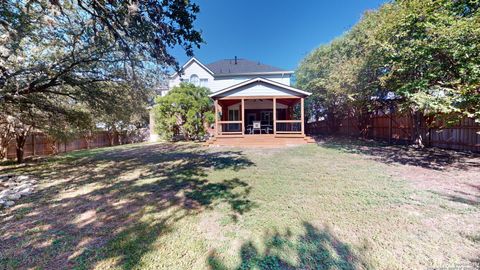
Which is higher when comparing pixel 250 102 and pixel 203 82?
pixel 203 82

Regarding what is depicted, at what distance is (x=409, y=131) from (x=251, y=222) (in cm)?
1337

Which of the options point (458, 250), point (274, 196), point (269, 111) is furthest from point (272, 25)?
point (458, 250)

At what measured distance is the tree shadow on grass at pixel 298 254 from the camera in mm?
2402

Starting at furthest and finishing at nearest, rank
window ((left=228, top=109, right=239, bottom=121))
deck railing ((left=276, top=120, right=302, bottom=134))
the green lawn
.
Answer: window ((left=228, top=109, right=239, bottom=121))
deck railing ((left=276, top=120, right=302, bottom=134))
the green lawn

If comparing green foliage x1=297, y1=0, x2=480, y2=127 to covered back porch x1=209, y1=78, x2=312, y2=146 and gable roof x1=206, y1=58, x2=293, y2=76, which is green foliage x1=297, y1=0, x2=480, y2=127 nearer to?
covered back porch x1=209, y1=78, x2=312, y2=146

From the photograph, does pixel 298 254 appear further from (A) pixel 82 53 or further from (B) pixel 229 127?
(B) pixel 229 127

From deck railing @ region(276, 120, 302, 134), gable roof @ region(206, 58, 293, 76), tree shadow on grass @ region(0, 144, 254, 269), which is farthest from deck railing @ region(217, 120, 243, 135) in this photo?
tree shadow on grass @ region(0, 144, 254, 269)

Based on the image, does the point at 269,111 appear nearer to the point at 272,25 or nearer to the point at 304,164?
the point at 272,25

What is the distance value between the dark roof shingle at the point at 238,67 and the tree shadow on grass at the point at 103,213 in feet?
54.6

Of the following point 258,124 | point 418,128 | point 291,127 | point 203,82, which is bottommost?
point 418,128

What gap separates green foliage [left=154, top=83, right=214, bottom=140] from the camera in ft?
52.3

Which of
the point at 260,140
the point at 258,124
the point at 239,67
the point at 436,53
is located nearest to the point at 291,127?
the point at 258,124

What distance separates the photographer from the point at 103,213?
3.80 m

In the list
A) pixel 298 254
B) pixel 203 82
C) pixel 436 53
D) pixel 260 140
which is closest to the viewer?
pixel 298 254
